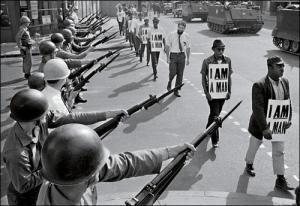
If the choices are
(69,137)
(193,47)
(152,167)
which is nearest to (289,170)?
(152,167)

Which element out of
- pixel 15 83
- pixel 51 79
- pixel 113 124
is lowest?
pixel 15 83

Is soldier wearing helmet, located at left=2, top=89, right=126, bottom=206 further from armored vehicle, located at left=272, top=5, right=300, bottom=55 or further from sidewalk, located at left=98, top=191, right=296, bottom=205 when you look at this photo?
armored vehicle, located at left=272, top=5, right=300, bottom=55

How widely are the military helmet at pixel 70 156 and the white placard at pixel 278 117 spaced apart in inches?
142

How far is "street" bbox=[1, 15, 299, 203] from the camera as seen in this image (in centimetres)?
559

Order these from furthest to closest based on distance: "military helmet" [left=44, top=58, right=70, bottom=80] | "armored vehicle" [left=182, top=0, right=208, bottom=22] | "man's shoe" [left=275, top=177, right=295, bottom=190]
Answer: "armored vehicle" [left=182, top=0, right=208, bottom=22] < "man's shoe" [left=275, top=177, right=295, bottom=190] < "military helmet" [left=44, top=58, right=70, bottom=80]

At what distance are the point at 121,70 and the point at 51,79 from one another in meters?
9.76

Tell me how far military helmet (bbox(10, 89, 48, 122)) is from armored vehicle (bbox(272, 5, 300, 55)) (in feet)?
50.8

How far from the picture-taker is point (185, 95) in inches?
415

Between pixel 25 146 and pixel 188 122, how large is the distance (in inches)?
215

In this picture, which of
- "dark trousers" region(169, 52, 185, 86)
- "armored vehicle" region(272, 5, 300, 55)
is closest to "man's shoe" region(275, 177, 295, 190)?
"dark trousers" region(169, 52, 185, 86)

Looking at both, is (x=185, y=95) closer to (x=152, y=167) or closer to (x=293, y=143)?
(x=293, y=143)

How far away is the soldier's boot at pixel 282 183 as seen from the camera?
17.1 ft

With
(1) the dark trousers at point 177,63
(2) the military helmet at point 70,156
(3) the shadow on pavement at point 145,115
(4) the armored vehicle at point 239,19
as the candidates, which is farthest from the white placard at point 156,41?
(4) the armored vehicle at point 239,19

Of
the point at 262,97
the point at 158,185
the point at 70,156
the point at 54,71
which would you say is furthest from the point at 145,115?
the point at 70,156
